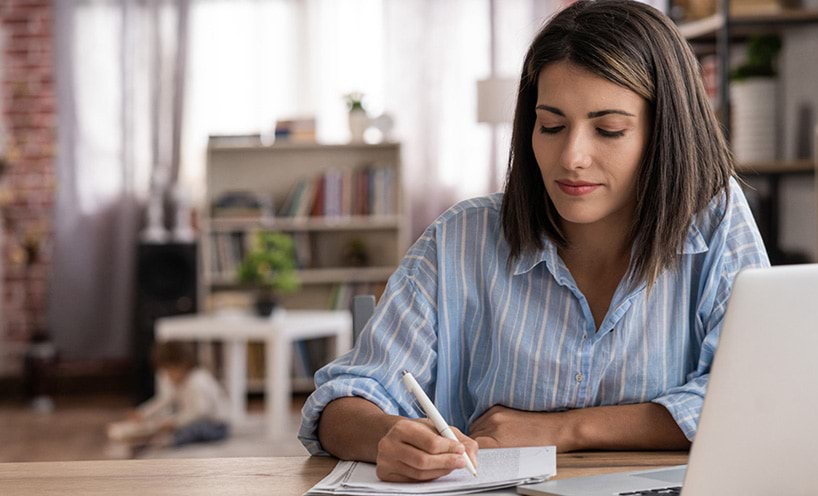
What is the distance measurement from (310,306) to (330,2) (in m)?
1.68

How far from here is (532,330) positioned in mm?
1436

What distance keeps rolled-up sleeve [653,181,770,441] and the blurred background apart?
461 cm

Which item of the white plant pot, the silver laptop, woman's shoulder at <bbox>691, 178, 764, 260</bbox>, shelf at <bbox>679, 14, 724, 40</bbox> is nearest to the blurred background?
shelf at <bbox>679, 14, 724, 40</bbox>

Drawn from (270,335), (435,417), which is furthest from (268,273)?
(435,417)

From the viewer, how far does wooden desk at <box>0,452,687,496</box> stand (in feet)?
3.63

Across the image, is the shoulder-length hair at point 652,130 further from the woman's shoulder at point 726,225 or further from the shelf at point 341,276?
the shelf at point 341,276

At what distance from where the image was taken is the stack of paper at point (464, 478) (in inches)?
41.8

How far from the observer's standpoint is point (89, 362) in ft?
21.1

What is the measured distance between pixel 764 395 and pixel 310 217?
536cm

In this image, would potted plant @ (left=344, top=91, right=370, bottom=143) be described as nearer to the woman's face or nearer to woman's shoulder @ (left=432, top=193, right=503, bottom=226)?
woman's shoulder @ (left=432, top=193, right=503, bottom=226)

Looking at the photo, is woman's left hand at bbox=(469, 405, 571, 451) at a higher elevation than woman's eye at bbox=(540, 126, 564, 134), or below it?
below

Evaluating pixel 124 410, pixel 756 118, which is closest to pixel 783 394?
pixel 756 118

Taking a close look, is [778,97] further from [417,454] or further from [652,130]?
[417,454]

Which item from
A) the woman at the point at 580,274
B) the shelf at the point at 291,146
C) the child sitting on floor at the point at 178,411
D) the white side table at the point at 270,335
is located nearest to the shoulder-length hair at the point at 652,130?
the woman at the point at 580,274
